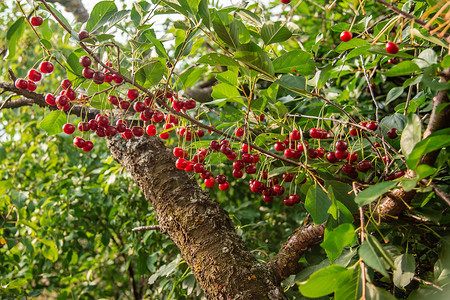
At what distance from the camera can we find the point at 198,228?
1.16 meters

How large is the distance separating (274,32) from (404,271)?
621mm

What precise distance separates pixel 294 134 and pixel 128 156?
0.74 meters

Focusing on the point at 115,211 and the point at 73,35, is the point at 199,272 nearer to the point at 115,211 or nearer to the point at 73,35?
the point at 73,35

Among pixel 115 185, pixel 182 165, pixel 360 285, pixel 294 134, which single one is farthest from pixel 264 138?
pixel 115 185

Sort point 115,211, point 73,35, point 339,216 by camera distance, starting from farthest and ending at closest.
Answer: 1. point 115,211
2. point 339,216
3. point 73,35

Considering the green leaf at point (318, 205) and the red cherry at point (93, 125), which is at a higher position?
the red cherry at point (93, 125)

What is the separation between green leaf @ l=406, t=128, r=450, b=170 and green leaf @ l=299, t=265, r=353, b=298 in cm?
23

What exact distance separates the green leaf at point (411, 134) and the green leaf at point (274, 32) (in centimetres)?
35

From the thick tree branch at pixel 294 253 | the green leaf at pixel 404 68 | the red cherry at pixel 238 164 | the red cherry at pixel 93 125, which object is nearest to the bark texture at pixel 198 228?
the thick tree branch at pixel 294 253

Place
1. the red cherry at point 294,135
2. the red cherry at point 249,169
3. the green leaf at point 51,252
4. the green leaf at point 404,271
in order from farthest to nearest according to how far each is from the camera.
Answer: the green leaf at point 51,252, the red cherry at point 249,169, the red cherry at point 294,135, the green leaf at point 404,271

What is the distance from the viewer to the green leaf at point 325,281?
592 millimetres

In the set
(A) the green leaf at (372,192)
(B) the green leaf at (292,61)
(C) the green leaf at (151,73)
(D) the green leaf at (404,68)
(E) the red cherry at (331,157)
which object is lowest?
(E) the red cherry at (331,157)

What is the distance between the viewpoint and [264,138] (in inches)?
42.3

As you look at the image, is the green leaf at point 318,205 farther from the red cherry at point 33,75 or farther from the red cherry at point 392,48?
the red cherry at point 33,75
